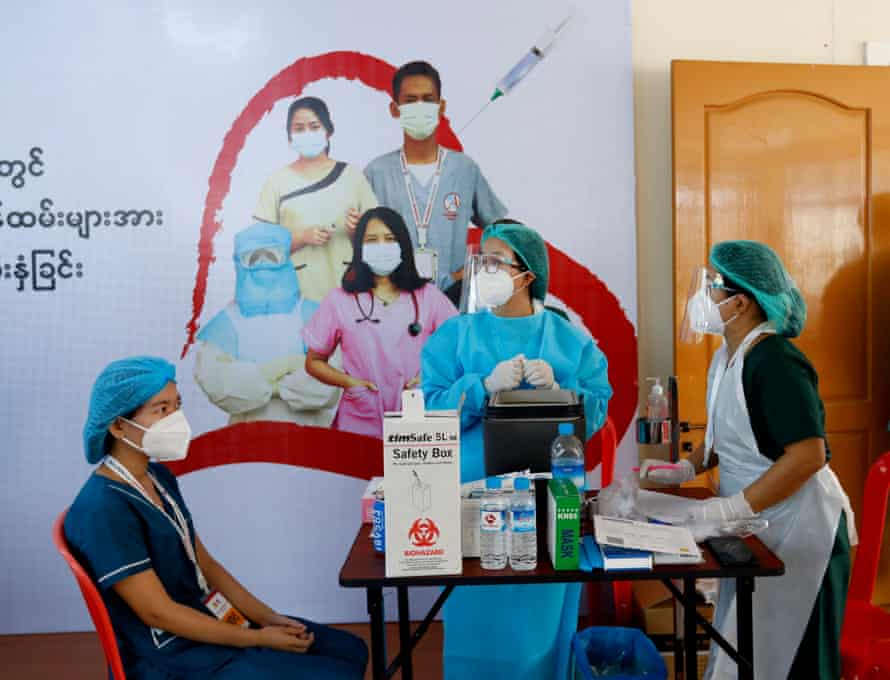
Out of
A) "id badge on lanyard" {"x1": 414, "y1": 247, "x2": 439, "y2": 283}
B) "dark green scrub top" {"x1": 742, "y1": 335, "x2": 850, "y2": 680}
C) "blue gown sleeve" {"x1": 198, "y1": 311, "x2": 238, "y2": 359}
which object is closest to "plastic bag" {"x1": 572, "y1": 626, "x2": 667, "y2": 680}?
"dark green scrub top" {"x1": 742, "y1": 335, "x2": 850, "y2": 680}

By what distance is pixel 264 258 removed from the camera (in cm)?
314

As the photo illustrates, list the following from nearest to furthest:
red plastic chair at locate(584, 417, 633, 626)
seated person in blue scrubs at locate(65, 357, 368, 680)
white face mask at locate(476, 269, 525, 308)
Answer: seated person in blue scrubs at locate(65, 357, 368, 680), white face mask at locate(476, 269, 525, 308), red plastic chair at locate(584, 417, 633, 626)

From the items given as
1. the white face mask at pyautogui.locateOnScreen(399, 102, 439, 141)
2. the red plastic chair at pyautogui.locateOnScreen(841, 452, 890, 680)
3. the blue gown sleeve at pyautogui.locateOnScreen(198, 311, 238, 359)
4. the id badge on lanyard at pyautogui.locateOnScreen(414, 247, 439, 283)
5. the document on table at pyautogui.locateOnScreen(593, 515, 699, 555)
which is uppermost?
the white face mask at pyautogui.locateOnScreen(399, 102, 439, 141)

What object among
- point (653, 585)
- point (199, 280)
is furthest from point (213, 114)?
point (653, 585)

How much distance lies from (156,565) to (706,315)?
154cm

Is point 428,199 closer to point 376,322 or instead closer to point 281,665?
point 376,322

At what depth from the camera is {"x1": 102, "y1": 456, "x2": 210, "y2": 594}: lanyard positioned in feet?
5.96

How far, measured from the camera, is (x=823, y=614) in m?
1.93

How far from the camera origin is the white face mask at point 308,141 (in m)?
3.11

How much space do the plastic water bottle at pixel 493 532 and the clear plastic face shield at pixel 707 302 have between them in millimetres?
833

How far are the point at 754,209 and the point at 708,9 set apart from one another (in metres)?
0.85

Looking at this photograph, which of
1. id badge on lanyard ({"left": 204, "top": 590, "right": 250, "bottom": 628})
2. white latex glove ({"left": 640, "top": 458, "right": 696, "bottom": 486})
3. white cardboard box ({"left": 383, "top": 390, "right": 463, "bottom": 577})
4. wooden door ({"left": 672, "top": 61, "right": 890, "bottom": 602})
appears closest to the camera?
white cardboard box ({"left": 383, "top": 390, "right": 463, "bottom": 577})

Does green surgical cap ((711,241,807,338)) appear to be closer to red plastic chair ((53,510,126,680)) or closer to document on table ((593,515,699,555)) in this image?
document on table ((593,515,699,555))

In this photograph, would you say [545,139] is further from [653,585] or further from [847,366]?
[653,585]
